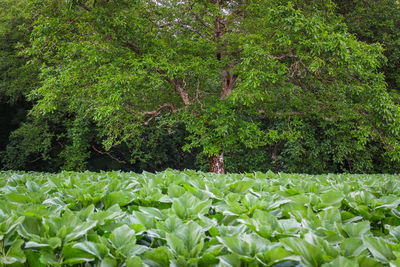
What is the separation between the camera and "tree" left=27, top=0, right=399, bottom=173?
7.04m

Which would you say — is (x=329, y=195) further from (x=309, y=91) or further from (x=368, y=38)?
(x=368, y=38)

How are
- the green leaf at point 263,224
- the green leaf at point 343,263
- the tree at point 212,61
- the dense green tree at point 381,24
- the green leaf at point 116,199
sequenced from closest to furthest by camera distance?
the green leaf at point 343,263, the green leaf at point 263,224, the green leaf at point 116,199, the tree at point 212,61, the dense green tree at point 381,24

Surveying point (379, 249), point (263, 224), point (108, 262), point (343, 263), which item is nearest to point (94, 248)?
point (108, 262)

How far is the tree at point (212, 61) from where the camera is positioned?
23.1 feet

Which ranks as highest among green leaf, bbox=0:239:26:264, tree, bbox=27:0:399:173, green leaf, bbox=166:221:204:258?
tree, bbox=27:0:399:173

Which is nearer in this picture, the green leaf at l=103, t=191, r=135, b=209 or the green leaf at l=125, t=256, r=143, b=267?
the green leaf at l=125, t=256, r=143, b=267

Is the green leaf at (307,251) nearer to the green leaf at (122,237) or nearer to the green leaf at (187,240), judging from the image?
the green leaf at (187,240)

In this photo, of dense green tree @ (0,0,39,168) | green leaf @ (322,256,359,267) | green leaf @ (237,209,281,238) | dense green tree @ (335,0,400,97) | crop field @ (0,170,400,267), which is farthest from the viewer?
dense green tree @ (0,0,39,168)

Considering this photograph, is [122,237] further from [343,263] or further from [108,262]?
[343,263]

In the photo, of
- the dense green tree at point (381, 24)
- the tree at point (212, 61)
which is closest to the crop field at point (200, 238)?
the tree at point (212, 61)

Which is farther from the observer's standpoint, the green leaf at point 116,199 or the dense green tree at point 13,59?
the dense green tree at point 13,59

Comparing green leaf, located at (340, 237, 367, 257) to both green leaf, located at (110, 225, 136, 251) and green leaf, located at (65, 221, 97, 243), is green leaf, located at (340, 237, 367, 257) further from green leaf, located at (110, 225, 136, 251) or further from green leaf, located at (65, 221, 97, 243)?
green leaf, located at (65, 221, 97, 243)

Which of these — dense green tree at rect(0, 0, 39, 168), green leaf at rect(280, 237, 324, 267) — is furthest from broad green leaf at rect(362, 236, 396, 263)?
dense green tree at rect(0, 0, 39, 168)

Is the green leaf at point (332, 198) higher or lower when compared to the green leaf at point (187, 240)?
higher
